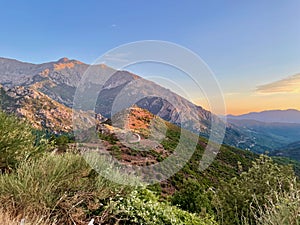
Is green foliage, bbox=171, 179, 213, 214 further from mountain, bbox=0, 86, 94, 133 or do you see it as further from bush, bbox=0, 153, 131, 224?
mountain, bbox=0, 86, 94, 133

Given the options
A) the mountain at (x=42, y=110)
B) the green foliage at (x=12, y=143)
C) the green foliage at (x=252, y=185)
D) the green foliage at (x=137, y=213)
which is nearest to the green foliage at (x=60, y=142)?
the green foliage at (x=12, y=143)

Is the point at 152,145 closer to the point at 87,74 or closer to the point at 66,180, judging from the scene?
the point at 87,74

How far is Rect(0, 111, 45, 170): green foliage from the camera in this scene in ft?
16.8

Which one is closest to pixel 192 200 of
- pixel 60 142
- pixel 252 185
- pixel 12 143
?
pixel 252 185


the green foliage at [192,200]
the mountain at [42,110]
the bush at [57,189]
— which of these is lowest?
the mountain at [42,110]

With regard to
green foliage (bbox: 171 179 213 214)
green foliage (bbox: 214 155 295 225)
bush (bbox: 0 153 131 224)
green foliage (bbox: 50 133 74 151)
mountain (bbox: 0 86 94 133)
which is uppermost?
bush (bbox: 0 153 131 224)

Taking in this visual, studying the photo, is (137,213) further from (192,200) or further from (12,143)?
(192,200)

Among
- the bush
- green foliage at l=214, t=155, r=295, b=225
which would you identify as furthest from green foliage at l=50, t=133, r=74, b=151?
green foliage at l=214, t=155, r=295, b=225

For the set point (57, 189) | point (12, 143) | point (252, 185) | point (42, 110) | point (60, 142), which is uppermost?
point (12, 143)

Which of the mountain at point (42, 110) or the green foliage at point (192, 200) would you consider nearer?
the green foliage at point (192, 200)

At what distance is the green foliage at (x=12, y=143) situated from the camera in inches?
201

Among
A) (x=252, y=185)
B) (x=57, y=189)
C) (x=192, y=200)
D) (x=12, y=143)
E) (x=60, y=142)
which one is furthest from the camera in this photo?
(x=192, y=200)

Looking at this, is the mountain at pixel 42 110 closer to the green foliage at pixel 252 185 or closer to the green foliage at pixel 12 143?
the green foliage at pixel 252 185

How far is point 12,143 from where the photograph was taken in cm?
526
